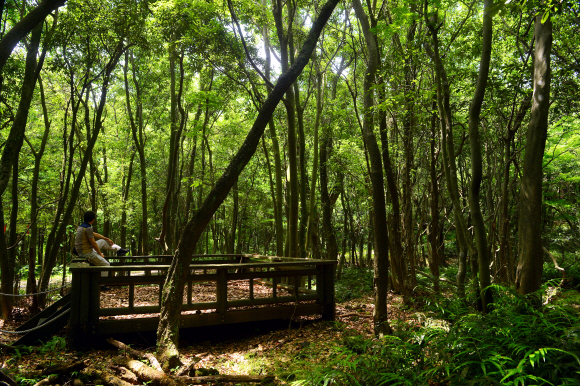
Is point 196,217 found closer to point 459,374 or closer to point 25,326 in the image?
point 459,374

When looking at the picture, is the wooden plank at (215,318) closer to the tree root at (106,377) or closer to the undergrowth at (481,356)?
the tree root at (106,377)

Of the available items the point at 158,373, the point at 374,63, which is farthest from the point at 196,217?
the point at 374,63

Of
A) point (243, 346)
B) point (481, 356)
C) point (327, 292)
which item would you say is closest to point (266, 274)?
point (243, 346)

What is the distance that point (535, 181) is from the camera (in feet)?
15.9

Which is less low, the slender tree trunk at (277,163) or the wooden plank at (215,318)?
the slender tree trunk at (277,163)

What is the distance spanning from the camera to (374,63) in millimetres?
6168

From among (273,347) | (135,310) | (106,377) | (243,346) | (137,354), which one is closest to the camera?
(106,377)

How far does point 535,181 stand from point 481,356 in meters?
2.84

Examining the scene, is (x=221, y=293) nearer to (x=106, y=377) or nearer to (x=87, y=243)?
(x=106, y=377)

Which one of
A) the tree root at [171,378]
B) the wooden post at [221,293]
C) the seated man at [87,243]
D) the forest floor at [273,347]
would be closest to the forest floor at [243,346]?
the forest floor at [273,347]

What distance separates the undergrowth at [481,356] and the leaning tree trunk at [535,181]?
56cm

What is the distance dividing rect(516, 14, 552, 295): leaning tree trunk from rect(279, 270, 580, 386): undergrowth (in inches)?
22.1

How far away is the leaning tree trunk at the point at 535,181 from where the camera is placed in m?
4.78

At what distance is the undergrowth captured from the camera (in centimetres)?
286
